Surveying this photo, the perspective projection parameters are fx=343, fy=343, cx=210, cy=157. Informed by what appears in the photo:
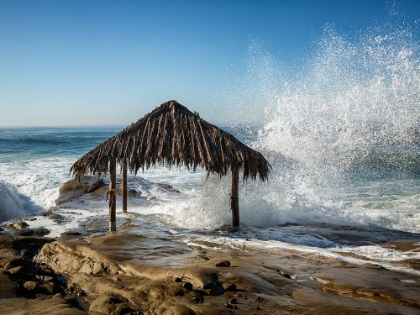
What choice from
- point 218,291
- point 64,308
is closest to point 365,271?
point 218,291

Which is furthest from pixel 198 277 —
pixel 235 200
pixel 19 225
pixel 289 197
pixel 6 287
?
pixel 289 197

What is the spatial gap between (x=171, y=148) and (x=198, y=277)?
12.7ft

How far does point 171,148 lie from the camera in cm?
776

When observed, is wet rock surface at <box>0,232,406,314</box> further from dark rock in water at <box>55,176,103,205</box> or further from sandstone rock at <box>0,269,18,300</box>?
dark rock in water at <box>55,176,103,205</box>

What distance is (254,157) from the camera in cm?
809

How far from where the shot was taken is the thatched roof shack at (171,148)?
7695 millimetres

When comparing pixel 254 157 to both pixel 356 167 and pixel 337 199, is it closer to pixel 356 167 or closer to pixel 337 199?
pixel 337 199

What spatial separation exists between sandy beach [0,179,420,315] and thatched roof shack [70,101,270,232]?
1650mm

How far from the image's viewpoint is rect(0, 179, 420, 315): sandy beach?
3.90 m

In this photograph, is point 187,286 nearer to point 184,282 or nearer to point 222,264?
point 184,282

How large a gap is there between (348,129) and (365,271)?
2580 centimetres

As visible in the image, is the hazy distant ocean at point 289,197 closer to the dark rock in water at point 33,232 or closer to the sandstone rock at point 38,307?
the dark rock in water at point 33,232

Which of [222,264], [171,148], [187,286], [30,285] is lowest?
[30,285]

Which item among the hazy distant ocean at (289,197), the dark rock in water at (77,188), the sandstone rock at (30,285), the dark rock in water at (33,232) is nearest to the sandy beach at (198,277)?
the sandstone rock at (30,285)
